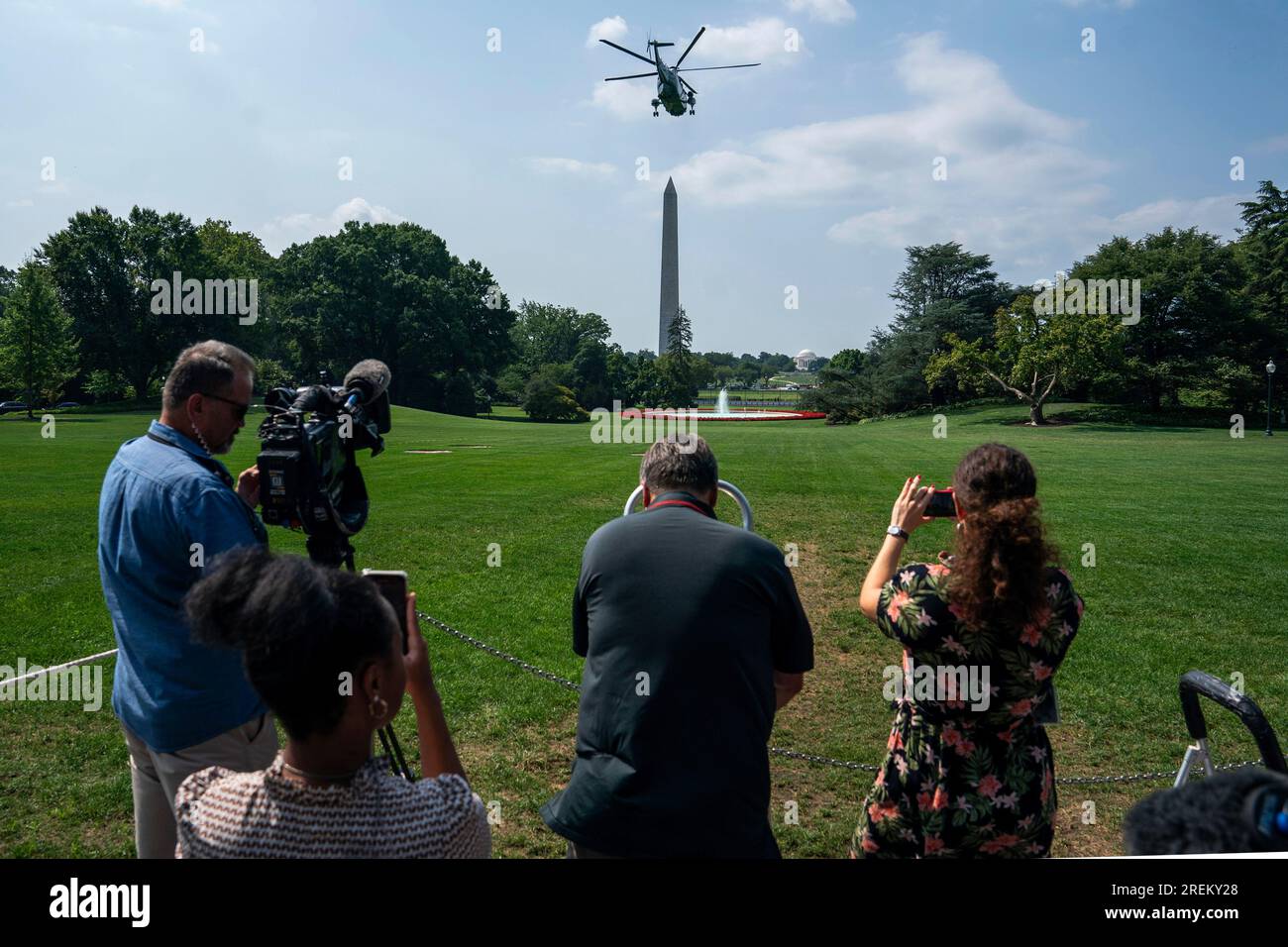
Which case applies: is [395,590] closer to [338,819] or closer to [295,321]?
[338,819]

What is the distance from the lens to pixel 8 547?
1114 centimetres

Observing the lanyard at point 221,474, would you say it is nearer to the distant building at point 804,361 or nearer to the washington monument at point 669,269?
the washington monument at point 669,269

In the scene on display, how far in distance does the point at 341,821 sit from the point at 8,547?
1225cm

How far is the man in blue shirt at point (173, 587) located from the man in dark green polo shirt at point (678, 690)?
3.67 feet

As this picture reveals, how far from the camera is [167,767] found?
2.67m

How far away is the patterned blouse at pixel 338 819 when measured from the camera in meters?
1.72

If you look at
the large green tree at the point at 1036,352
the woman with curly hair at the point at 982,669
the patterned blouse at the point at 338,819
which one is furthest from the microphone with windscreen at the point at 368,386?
the large green tree at the point at 1036,352

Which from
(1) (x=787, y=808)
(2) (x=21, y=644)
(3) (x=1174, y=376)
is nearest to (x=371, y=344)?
(3) (x=1174, y=376)

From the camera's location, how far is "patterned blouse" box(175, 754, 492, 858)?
1.72 m

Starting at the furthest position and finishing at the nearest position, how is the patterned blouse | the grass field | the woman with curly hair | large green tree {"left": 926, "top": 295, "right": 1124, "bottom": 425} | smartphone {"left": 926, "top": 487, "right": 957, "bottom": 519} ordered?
large green tree {"left": 926, "top": 295, "right": 1124, "bottom": 425} → the grass field → smartphone {"left": 926, "top": 487, "right": 957, "bottom": 519} → the woman with curly hair → the patterned blouse

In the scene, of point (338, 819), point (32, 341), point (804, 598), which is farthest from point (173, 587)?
point (32, 341)

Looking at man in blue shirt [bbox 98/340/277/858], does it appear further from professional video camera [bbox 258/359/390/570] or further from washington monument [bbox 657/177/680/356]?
washington monument [bbox 657/177/680/356]

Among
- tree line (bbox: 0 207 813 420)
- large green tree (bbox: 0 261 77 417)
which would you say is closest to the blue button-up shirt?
tree line (bbox: 0 207 813 420)
